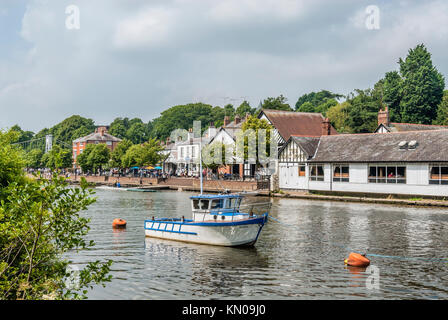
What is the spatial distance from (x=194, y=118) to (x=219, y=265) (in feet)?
526

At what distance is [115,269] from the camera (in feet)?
77.5

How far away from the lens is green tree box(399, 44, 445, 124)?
91.7 meters

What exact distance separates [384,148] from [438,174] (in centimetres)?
759

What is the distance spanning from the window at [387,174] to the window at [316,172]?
23.6ft

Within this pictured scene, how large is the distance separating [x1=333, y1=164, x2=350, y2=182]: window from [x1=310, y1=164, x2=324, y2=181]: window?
2067 mm

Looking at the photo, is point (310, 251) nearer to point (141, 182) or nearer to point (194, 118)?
point (141, 182)

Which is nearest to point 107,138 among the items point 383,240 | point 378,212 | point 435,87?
point 435,87

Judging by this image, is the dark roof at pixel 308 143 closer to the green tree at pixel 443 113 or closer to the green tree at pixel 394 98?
the green tree at pixel 443 113

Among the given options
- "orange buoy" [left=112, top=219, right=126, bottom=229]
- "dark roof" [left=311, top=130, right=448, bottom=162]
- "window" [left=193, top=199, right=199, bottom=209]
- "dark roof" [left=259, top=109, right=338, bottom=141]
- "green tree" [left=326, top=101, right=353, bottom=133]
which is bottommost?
"orange buoy" [left=112, top=219, right=126, bottom=229]

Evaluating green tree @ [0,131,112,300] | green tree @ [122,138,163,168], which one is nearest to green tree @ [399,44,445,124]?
green tree @ [122,138,163,168]

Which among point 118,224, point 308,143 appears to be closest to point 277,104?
point 308,143

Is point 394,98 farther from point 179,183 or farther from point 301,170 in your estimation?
point 179,183

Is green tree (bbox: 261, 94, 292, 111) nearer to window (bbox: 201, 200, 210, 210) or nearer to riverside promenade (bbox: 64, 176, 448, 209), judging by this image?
riverside promenade (bbox: 64, 176, 448, 209)
